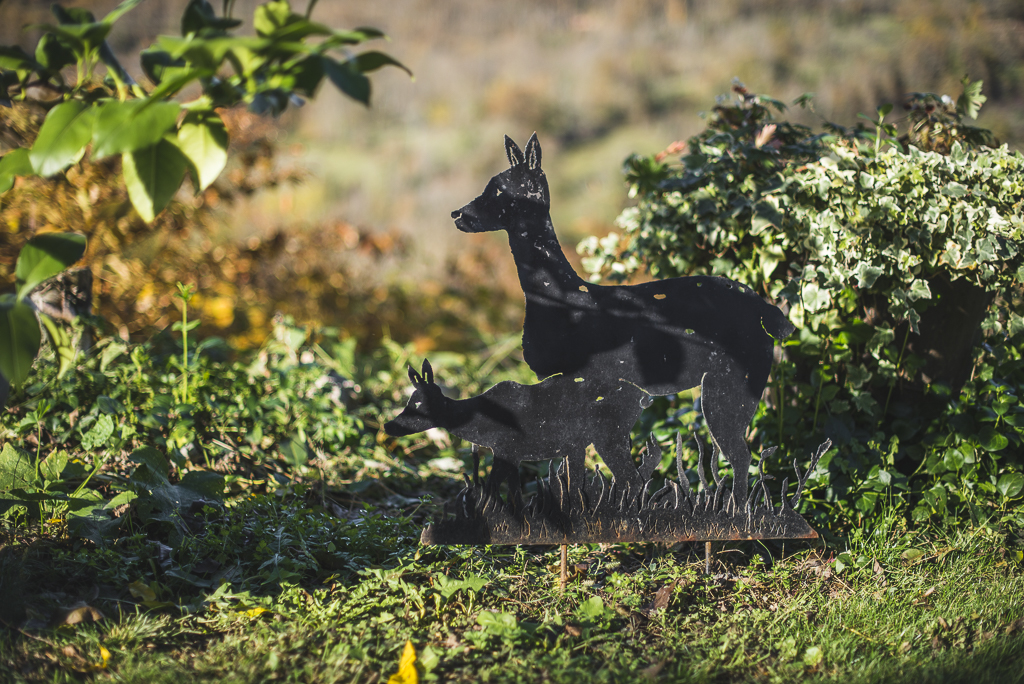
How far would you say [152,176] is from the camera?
4.26 feet

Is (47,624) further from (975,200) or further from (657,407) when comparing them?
(975,200)

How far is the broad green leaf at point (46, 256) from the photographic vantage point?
130 centimetres

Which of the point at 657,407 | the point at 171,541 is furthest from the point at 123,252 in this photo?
the point at 657,407

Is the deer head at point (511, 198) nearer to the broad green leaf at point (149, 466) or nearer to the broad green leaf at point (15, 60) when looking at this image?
the broad green leaf at point (15, 60)

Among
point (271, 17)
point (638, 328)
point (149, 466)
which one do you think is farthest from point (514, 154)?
point (149, 466)

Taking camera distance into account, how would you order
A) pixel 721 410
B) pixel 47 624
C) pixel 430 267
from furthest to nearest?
1. pixel 430 267
2. pixel 721 410
3. pixel 47 624

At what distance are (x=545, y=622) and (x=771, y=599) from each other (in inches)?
32.7

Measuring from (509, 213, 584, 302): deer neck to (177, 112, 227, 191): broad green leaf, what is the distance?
108 cm

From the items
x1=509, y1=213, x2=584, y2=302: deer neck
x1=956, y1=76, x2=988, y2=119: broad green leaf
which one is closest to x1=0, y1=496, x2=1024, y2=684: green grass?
x1=509, y1=213, x2=584, y2=302: deer neck

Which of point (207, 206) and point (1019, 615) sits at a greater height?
point (207, 206)

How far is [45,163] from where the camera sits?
124 centimetres

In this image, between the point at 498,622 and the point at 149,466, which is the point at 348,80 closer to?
the point at 498,622

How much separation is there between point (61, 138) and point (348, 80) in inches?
23.4

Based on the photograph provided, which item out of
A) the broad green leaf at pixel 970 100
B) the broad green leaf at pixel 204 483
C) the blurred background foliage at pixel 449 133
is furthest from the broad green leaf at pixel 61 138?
the blurred background foliage at pixel 449 133
